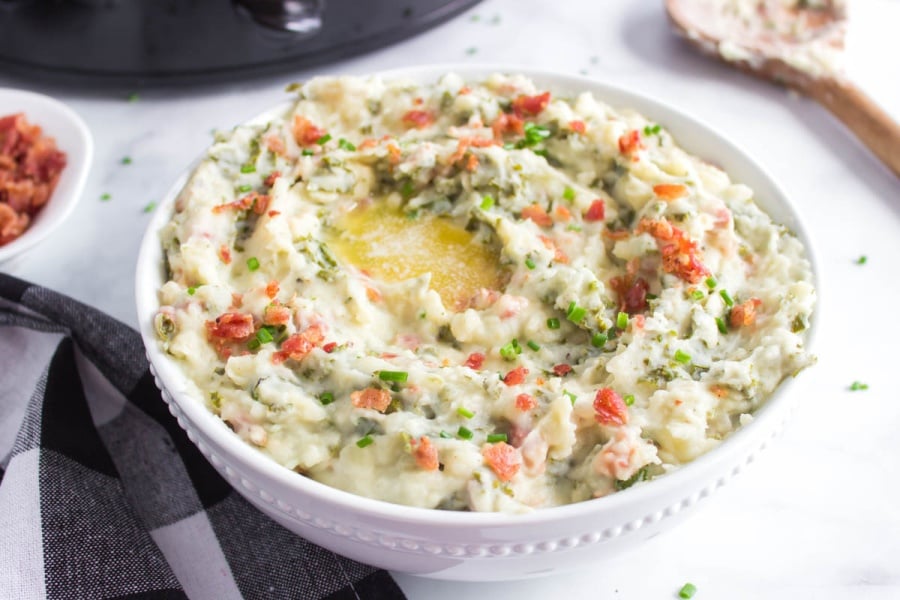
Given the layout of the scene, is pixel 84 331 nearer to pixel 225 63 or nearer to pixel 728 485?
pixel 225 63

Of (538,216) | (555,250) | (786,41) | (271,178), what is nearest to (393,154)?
(271,178)

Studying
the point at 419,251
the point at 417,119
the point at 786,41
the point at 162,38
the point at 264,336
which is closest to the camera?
the point at 264,336

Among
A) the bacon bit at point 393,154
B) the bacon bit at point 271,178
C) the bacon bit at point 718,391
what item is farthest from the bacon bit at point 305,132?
the bacon bit at point 718,391

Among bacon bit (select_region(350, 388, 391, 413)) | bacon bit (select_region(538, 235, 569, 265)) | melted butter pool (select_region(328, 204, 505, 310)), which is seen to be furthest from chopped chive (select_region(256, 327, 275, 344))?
bacon bit (select_region(538, 235, 569, 265))

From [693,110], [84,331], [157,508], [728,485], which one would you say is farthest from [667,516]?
[693,110]

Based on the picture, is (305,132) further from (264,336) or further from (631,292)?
(631,292)

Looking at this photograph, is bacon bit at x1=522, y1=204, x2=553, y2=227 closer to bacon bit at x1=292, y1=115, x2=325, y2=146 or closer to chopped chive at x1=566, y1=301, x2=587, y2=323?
chopped chive at x1=566, y1=301, x2=587, y2=323
